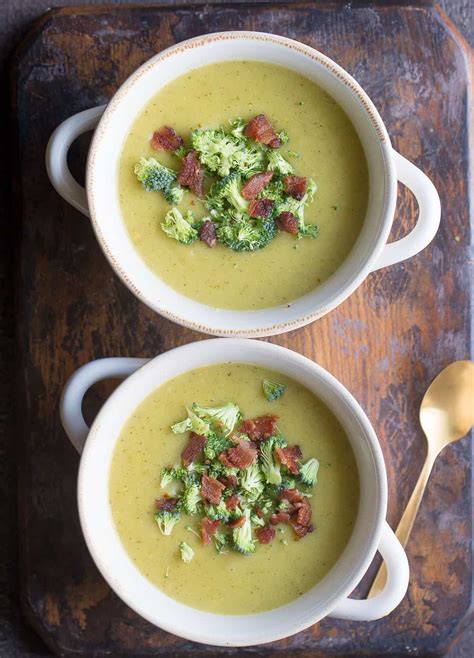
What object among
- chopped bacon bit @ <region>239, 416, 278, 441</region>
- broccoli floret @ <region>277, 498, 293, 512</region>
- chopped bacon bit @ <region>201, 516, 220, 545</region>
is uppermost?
Result: chopped bacon bit @ <region>239, 416, 278, 441</region>

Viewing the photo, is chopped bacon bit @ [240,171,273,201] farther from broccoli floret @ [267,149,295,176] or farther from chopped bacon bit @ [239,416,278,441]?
chopped bacon bit @ [239,416,278,441]

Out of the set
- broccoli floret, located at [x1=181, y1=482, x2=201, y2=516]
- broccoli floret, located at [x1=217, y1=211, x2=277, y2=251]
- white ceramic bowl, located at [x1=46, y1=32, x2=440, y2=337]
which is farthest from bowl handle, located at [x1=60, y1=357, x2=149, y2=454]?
broccoli floret, located at [x1=217, y1=211, x2=277, y2=251]

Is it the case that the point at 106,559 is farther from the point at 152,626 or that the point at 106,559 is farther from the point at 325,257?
the point at 325,257

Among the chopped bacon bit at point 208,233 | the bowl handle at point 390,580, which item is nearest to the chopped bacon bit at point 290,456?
the bowl handle at point 390,580

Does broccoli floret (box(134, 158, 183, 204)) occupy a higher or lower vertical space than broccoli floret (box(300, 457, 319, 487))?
higher

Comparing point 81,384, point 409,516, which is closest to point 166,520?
point 81,384

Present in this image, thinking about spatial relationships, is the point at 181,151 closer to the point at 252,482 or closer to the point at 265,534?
the point at 252,482
